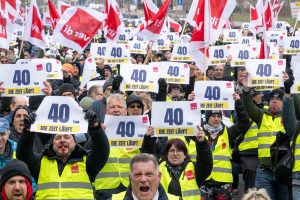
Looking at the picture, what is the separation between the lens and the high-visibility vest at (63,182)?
276 inches

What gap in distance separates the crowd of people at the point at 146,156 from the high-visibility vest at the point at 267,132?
12mm

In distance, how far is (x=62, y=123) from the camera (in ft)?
23.6

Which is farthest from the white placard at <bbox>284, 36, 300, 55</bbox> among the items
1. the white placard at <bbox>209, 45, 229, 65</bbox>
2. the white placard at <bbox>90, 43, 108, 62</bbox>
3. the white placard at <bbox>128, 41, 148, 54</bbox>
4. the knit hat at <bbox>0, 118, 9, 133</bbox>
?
the knit hat at <bbox>0, 118, 9, 133</bbox>

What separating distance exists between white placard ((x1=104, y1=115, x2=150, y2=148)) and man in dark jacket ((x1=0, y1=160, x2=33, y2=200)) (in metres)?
2.45

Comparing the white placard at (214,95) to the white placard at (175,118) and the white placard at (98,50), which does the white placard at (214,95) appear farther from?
the white placard at (98,50)

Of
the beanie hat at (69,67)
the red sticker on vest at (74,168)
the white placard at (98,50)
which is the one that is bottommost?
the red sticker on vest at (74,168)

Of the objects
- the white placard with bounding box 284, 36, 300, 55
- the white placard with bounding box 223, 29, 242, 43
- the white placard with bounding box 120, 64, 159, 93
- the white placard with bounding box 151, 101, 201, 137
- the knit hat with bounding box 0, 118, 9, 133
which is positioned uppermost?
the white placard with bounding box 223, 29, 242, 43

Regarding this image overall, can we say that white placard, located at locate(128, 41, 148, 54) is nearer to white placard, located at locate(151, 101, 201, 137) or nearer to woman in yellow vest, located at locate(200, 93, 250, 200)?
woman in yellow vest, located at locate(200, 93, 250, 200)

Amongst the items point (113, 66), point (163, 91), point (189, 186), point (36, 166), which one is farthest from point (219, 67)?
point (36, 166)

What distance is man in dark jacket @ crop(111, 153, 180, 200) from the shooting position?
18.8 feet

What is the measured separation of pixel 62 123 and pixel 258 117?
3.75 m

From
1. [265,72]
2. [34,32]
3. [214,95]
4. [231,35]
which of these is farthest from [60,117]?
[231,35]

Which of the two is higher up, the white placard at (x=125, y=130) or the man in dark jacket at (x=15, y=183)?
the white placard at (x=125, y=130)

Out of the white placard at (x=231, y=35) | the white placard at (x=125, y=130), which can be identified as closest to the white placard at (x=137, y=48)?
the white placard at (x=231, y=35)
